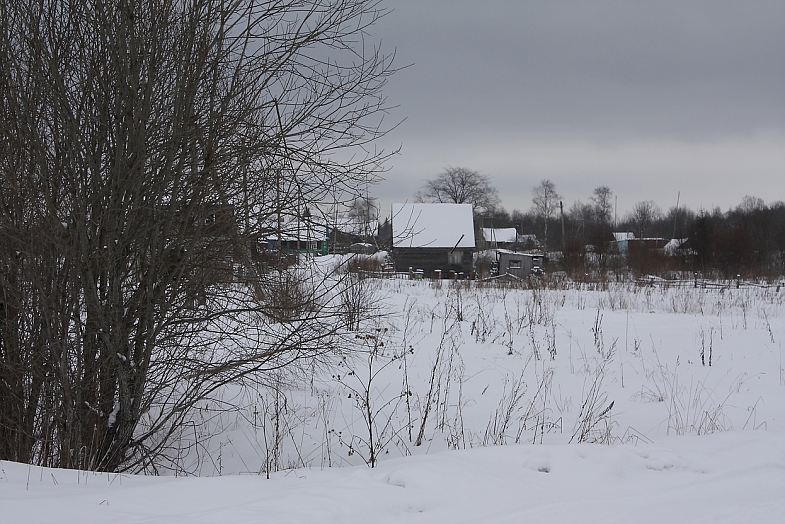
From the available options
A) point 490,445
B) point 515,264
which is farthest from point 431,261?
point 490,445

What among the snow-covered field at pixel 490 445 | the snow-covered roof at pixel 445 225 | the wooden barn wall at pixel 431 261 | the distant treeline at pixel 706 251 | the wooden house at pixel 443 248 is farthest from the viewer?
the wooden barn wall at pixel 431 261

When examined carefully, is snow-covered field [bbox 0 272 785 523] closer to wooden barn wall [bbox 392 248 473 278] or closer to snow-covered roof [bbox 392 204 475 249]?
snow-covered roof [bbox 392 204 475 249]

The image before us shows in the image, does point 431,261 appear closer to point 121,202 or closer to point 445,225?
point 445,225

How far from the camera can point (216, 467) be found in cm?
471

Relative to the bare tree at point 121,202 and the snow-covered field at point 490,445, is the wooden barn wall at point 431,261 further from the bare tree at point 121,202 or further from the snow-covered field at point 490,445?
the bare tree at point 121,202

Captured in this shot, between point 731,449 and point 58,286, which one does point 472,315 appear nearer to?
point 731,449

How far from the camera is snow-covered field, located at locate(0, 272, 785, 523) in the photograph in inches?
117

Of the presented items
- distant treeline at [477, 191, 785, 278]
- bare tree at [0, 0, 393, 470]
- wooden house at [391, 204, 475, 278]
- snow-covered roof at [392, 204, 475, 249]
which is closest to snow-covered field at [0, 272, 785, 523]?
bare tree at [0, 0, 393, 470]

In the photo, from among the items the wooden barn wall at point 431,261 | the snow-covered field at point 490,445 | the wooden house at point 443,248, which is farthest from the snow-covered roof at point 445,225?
the snow-covered field at point 490,445

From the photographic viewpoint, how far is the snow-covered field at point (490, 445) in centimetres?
297

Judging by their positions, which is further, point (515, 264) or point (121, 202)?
point (515, 264)

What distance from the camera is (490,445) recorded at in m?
4.49

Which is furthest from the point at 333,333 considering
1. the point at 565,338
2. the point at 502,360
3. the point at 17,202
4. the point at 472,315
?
the point at 472,315

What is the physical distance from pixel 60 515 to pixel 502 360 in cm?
616
